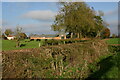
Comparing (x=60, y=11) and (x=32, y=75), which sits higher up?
(x=60, y=11)

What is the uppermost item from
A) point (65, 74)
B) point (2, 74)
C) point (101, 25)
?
point (101, 25)

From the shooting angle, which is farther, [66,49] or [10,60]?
[66,49]

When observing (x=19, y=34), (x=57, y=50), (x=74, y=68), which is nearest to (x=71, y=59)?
(x=74, y=68)

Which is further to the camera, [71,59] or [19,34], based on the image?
[19,34]

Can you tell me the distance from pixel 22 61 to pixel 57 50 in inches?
104

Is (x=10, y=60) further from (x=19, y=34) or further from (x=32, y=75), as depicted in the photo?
(x=19, y=34)

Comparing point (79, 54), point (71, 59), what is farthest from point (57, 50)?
point (79, 54)

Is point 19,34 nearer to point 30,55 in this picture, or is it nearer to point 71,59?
point 71,59

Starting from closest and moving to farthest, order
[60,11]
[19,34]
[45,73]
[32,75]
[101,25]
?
[32,75], [45,73], [19,34], [60,11], [101,25]

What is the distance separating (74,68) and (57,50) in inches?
51.8

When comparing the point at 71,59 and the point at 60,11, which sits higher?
the point at 60,11

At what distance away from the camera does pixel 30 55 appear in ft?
19.1

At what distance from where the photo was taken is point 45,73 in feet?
21.3

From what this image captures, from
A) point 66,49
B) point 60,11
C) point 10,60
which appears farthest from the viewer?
point 60,11
